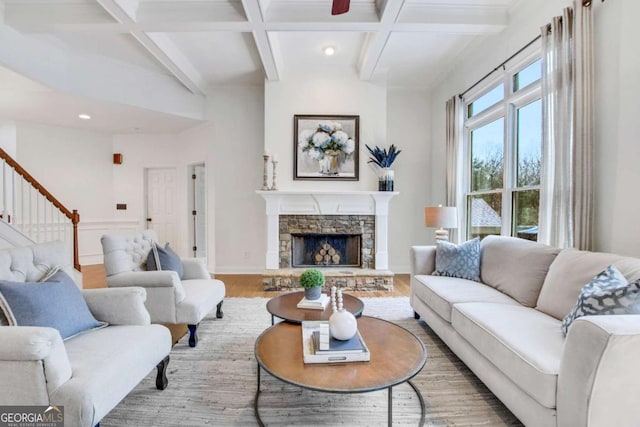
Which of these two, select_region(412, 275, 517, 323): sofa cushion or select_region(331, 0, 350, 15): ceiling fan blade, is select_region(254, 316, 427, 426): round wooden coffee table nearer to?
select_region(412, 275, 517, 323): sofa cushion

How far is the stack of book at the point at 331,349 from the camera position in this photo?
1572 millimetres

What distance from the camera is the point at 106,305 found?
1.88m

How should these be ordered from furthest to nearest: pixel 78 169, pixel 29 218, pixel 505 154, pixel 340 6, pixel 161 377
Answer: pixel 78 169 → pixel 29 218 → pixel 505 154 → pixel 340 6 → pixel 161 377

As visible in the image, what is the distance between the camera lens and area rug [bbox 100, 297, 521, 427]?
1703 millimetres

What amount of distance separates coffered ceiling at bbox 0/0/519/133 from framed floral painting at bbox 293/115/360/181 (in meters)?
0.72

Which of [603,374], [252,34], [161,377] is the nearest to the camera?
[603,374]

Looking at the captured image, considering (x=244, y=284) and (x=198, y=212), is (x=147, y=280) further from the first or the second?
(x=198, y=212)

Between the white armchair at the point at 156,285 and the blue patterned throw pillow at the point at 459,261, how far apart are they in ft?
7.34

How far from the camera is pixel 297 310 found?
7.72ft

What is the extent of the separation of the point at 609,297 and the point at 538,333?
1.33ft

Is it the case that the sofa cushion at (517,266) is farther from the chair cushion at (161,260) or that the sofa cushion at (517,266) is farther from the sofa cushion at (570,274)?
the chair cushion at (161,260)

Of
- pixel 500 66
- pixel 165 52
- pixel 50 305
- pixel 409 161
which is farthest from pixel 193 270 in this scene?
pixel 500 66

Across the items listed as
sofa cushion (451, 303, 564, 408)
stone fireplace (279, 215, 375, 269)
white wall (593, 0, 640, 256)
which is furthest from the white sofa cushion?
white wall (593, 0, 640, 256)

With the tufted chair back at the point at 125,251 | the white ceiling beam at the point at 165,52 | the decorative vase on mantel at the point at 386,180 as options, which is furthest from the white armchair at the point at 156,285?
the decorative vase on mantel at the point at 386,180
